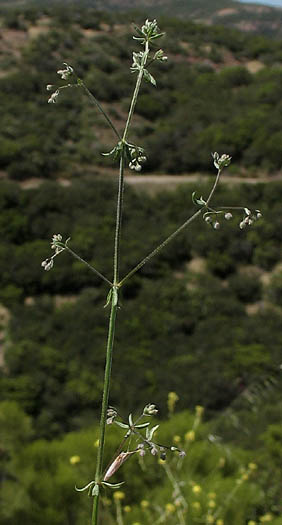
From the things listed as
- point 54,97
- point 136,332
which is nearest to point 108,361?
point 54,97

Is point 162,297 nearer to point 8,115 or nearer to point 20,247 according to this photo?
point 20,247

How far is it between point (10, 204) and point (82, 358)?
8.07 m

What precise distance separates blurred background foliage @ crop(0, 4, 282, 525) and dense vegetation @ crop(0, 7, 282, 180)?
10 centimetres

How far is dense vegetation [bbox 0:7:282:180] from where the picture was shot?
26.0 m

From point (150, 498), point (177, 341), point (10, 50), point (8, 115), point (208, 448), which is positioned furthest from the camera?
point (10, 50)

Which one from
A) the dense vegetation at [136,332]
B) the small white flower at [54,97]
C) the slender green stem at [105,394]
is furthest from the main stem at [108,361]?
the dense vegetation at [136,332]

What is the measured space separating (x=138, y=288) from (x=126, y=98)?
15.5 m

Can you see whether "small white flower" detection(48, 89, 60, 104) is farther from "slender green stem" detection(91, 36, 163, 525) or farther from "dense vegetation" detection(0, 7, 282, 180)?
"dense vegetation" detection(0, 7, 282, 180)

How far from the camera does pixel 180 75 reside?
33281 millimetres

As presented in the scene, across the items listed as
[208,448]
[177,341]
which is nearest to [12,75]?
[177,341]

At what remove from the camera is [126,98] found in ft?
103

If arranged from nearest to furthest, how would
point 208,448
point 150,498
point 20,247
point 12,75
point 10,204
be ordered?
point 150,498 → point 208,448 → point 20,247 → point 10,204 → point 12,75

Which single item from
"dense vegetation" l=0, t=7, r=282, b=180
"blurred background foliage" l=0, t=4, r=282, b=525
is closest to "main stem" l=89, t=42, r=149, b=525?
"blurred background foliage" l=0, t=4, r=282, b=525

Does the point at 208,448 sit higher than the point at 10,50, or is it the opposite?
the point at 10,50
